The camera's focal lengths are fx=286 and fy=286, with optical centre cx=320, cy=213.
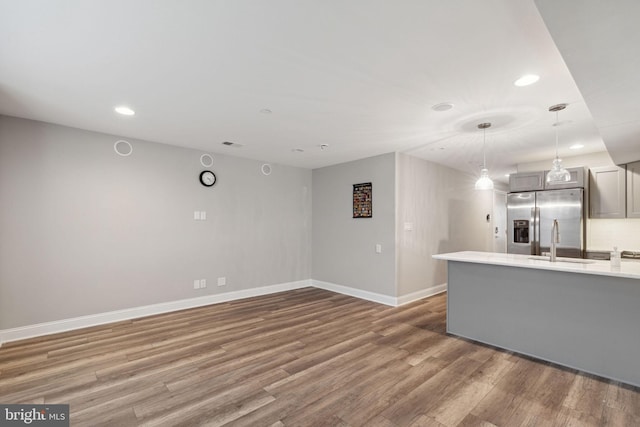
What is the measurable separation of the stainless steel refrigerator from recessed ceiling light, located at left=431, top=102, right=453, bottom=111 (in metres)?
3.15

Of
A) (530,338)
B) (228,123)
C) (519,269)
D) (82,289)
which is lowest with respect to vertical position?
(530,338)

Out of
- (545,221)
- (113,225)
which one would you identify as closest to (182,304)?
(113,225)

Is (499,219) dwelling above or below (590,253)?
above

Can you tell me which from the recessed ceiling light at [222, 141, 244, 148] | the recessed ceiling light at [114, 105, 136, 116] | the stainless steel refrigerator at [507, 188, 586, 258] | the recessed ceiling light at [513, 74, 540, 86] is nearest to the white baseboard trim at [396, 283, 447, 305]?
the stainless steel refrigerator at [507, 188, 586, 258]

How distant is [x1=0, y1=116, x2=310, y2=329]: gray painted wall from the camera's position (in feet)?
11.1

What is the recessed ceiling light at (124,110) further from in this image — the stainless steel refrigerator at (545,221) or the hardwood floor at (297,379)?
the stainless steel refrigerator at (545,221)

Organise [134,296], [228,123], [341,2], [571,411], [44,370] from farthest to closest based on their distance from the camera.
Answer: [134,296]
[228,123]
[44,370]
[571,411]
[341,2]

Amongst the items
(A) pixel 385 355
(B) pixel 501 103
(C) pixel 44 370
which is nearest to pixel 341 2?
(B) pixel 501 103

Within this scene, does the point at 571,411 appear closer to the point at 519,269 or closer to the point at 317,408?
the point at 519,269

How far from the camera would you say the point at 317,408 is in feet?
6.94

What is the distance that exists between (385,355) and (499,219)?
677 cm

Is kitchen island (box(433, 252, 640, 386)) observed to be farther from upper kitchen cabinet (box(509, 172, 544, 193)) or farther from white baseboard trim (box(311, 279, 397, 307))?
upper kitchen cabinet (box(509, 172, 544, 193))

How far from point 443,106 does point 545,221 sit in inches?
132

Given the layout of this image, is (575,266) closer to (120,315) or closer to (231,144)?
(231,144)
